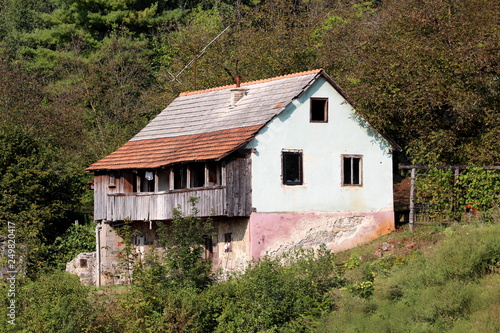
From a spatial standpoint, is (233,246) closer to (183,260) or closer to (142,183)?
(183,260)

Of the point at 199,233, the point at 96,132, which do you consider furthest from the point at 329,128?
the point at 96,132

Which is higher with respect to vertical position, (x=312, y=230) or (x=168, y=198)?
(x=168, y=198)

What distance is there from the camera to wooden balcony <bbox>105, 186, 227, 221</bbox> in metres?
30.4

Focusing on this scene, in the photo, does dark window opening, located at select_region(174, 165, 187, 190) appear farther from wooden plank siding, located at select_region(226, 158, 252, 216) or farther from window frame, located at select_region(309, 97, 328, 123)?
window frame, located at select_region(309, 97, 328, 123)

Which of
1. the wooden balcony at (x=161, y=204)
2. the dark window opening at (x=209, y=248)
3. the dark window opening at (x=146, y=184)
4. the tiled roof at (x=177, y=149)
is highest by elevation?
the tiled roof at (x=177, y=149)

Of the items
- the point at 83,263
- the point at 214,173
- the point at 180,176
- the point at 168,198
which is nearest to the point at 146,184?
the point at 180,176

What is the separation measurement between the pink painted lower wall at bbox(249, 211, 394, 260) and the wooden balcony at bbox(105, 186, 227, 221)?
51.2 inches

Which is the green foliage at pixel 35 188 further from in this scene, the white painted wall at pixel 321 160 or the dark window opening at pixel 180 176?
the white painted wall at pixel 321 160

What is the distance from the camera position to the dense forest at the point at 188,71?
31203 mm

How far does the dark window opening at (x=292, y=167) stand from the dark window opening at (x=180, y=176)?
3.53m

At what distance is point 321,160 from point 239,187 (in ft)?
9.92

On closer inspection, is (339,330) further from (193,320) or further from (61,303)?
(61,303)

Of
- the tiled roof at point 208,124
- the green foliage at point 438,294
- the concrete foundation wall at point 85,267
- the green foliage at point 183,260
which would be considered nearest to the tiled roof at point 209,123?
the tiled roof at point 208,124

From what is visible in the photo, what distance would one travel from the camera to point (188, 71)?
1908 inches
